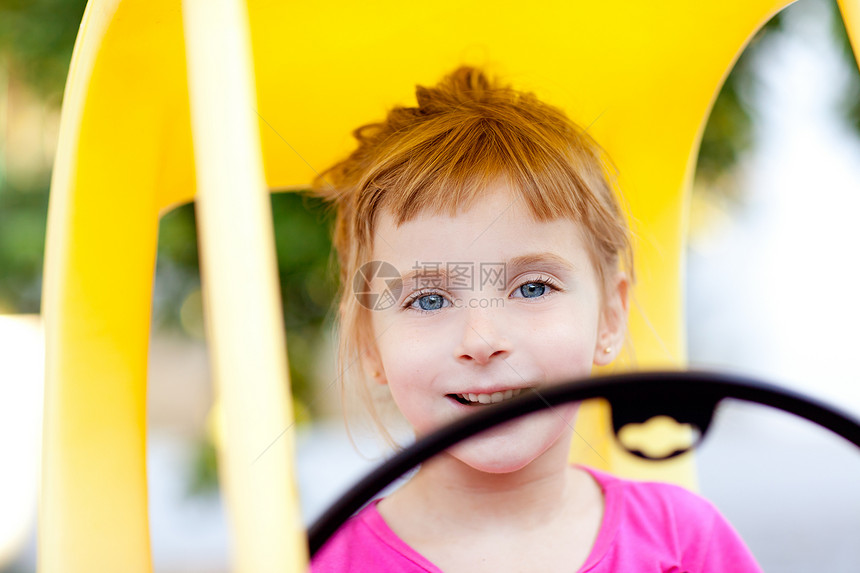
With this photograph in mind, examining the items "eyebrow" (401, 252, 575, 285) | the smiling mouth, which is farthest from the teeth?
"eyebrow" (401, 252, 575, 285)

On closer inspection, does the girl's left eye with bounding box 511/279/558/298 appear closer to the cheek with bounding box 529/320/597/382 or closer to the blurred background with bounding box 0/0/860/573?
the cheek with bounding box 529/320/597/382

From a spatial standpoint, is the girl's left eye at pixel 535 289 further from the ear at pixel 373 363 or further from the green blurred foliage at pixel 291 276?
the green blurred foliage at pixel 291 276

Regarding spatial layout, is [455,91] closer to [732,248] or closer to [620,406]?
[620,406]

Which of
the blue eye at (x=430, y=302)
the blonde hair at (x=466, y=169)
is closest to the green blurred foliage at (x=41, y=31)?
the blonde hair at (x=466, y=169)

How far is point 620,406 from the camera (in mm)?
368

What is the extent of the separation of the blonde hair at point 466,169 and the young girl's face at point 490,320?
0.08 ft

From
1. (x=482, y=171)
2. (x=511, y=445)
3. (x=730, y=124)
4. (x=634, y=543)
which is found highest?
(x=730, y=124)

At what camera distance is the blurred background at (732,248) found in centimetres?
134

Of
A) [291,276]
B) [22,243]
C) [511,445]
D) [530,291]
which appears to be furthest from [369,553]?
[22,243]

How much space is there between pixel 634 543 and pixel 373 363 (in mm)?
318

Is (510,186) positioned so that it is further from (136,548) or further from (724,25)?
(136,548)

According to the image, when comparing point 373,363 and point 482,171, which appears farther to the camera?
point 373,363

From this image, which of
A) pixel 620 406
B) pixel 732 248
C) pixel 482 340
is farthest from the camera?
→ pixel 732 248

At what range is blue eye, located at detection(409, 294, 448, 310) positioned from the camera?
0.70m
